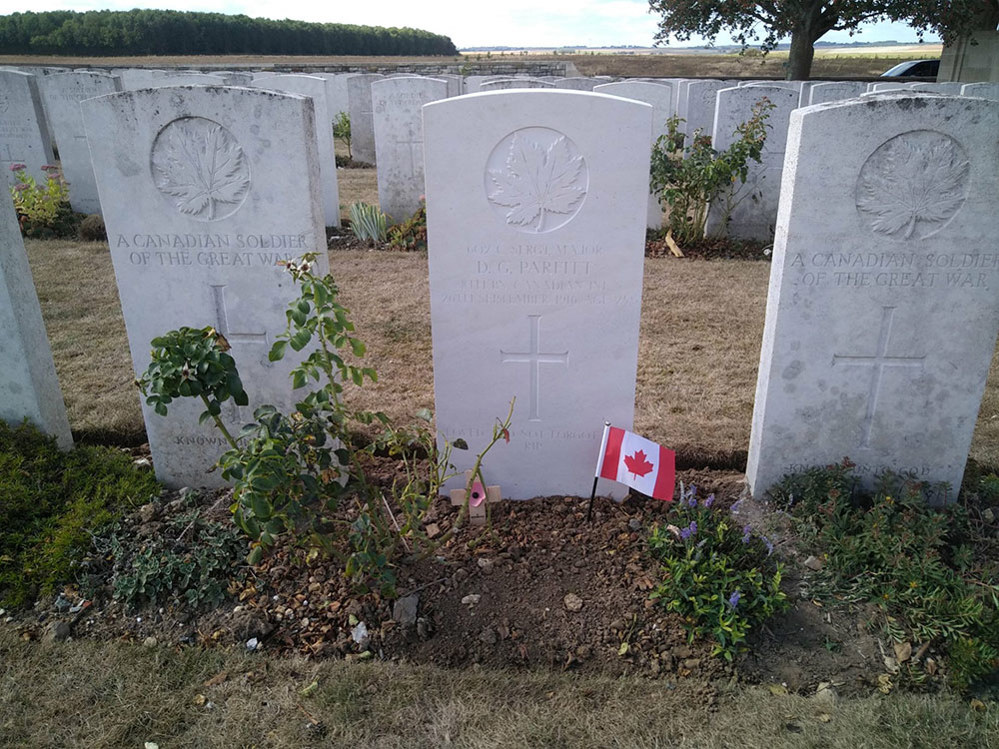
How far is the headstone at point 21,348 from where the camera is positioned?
342cm

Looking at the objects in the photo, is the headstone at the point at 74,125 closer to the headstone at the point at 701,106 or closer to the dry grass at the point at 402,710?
the headstone at the point at 701,106

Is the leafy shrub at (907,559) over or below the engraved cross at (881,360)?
below

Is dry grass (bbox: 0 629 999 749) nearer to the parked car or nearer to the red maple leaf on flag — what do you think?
the red maple leaf on flag

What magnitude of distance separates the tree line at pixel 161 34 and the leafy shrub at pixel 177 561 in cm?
4790

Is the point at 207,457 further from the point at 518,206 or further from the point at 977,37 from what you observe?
the point at 977,37

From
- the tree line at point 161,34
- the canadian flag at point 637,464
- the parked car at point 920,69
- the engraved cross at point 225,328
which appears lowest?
the canadian flag at point 637,464

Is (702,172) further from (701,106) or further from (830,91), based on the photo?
(830,91)

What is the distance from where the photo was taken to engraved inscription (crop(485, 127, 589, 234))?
300 cm

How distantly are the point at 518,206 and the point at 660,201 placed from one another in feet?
18.4

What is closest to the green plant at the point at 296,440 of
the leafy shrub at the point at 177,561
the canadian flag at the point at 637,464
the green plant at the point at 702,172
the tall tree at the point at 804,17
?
the leafy shrub at the point at 177,561

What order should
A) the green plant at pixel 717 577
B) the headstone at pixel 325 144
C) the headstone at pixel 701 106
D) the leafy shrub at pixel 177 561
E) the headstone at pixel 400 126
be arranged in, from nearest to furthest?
the green plant at pixel 717 577, the leafy shrub at pixel 177 561, the headstone at pixel 325 144, the headstone at pixel 400 126, the headstone at pixel 701 106

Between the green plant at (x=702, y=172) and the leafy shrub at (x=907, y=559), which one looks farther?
the green plant at (x=702, y=172)

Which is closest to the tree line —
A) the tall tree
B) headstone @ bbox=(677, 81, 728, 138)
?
the tall tree

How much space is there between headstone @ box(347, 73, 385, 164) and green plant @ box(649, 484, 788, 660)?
12289 mm
